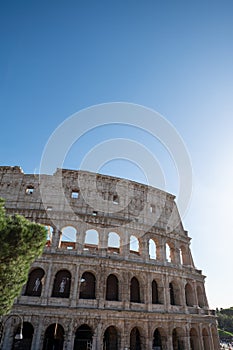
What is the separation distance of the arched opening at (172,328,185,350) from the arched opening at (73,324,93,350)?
688 centimetres

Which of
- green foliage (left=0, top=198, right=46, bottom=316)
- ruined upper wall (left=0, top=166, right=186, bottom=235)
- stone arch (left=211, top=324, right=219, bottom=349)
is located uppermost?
ruined upper wall (left=0, top=166, right=186, bottom=235)

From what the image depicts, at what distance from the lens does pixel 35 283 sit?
1644 centimetres

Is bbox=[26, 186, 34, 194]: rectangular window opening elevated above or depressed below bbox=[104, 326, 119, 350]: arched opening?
above

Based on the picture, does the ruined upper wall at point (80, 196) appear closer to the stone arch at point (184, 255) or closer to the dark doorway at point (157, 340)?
the stone arch at point (184, 255)

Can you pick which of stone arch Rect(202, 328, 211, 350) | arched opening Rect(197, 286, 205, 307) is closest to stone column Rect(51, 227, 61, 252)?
arched opening Rect(197, 286, 205, 307)

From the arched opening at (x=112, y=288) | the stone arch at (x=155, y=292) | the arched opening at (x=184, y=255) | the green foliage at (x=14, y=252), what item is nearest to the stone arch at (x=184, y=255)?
the arched opening at (x=184, y=255)

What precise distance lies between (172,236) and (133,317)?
7.59 meters

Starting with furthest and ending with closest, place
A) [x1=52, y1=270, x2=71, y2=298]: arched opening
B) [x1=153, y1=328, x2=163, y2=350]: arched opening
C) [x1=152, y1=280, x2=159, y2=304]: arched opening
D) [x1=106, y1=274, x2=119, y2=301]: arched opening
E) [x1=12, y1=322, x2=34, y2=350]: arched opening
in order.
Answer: [x1=152, y1=280, x2=159, y2=304]: arched opening < [x1=153, y1=328, x2=163, y2=350]: arched opening < [x1=106, y1=274, x2=119, y2=301]: arched opening < [x1=52, y1=270, x2=71, y2=298]: arched opening < [x1=12, y1=322, x2=34, y2=350]: arched opening

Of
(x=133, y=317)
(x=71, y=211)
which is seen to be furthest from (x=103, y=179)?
(x=133, y=317)

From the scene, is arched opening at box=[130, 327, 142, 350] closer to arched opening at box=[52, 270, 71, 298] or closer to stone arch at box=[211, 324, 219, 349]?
arched opening at box=[52, 270, 71, 298]

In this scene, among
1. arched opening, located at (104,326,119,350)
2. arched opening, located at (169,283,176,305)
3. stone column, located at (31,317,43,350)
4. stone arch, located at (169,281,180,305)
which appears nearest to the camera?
stone column, located at (31,317,43,350)

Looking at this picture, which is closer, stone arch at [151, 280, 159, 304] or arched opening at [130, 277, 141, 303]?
arched opening at [130, 277, 141, 303]

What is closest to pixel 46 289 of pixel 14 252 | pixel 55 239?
pixel 55 239

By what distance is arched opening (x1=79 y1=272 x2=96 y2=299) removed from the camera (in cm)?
1663
